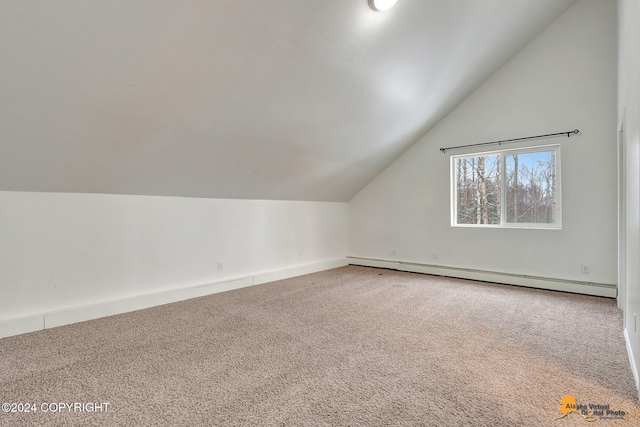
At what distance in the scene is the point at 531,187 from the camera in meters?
4.32

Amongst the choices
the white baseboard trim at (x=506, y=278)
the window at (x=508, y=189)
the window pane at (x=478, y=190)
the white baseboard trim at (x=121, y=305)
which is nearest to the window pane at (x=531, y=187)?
the window at (x=508, y=189)

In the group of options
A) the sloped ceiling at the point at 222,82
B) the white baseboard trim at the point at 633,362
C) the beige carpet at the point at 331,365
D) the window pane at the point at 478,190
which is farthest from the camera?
the window pane at the point at 478,190

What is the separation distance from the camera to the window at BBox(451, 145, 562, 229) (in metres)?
4.17

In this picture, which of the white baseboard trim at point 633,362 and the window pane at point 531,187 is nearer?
the white baseboard trim at point 633,362

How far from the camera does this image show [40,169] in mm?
2674

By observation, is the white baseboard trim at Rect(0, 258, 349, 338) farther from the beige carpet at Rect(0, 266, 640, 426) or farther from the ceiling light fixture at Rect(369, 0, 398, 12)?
the ceiling light fixture at Rect(369, 0, 398, 12)

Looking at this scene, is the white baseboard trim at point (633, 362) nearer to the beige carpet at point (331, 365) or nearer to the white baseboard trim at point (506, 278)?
the beige carpet at point (331, 365)

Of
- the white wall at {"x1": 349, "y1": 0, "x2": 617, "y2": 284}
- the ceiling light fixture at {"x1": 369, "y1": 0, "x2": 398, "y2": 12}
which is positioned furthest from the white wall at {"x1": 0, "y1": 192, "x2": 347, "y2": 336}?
the ceiling light fixture at {"x1": 369, "y1": 0, "x2": 398, "y2": 12}

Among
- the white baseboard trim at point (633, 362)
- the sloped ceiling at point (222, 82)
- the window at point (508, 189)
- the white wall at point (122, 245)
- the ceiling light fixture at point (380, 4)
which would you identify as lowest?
the white baseboard trim at point (633, 362)

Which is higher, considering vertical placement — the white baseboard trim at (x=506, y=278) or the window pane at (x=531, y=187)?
the window pane at (x=531, y=187)

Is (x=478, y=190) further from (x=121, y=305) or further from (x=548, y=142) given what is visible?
(x=121, y=305)

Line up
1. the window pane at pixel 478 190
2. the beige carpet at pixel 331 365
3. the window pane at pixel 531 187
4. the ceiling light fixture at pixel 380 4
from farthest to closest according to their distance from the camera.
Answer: the window pane at pixel 478 190, the window pane at pixel 531 187, the ceiling light fixture at pixel 380 4, the beige carpet at pixel 331 365

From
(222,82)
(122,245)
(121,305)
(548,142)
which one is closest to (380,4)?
(222,82)

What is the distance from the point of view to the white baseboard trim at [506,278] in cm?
375
